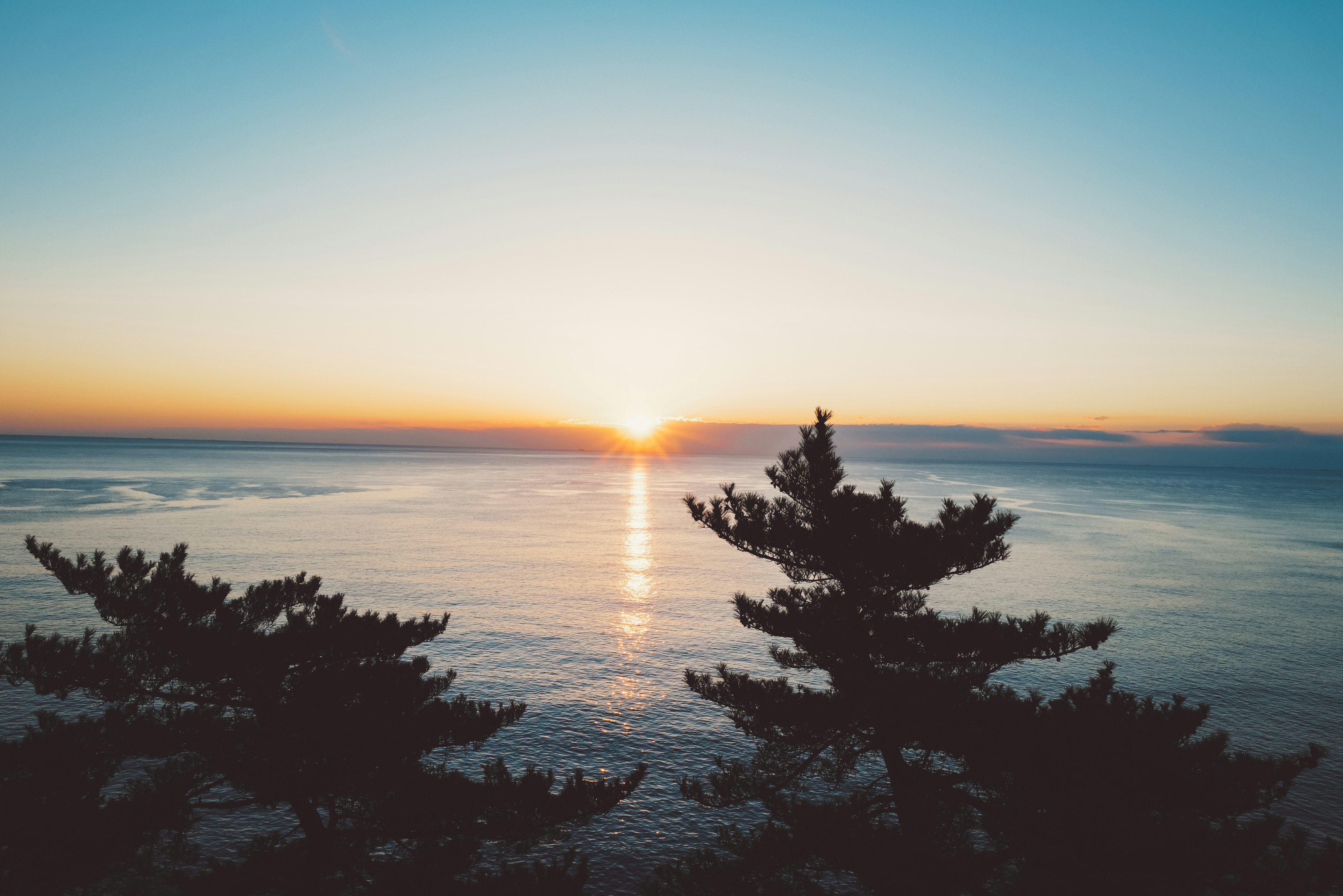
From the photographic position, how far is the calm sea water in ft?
78.8

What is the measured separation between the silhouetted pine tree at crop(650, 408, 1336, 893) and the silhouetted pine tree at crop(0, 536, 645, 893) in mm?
4046

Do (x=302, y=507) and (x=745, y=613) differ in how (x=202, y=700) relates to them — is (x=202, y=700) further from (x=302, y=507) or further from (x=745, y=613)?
(x=302, y=507)

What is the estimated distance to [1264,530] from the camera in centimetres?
9056

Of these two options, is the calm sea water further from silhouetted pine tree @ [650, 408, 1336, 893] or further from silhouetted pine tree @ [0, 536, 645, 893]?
silhouetted pine tree @ [0, 536, 645, 893]

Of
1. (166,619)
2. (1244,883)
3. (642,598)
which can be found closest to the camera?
(1244,883)

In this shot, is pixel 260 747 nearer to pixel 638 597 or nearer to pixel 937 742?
pixel 937 742

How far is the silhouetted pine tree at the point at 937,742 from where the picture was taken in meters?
10.2

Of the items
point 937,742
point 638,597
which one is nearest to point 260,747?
point 937,742

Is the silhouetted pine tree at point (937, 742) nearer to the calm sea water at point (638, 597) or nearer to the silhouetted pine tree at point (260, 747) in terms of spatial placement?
the silhouetted pine tree at point (260, 747)

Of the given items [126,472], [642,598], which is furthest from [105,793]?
[126,472]

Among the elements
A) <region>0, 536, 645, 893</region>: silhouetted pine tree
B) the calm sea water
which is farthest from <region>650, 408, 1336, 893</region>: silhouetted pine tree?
the calm sea water

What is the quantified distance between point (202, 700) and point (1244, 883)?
1778 cm

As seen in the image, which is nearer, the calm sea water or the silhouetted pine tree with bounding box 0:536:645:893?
the silhouetted pine tree with bounding box 0:536:645:893

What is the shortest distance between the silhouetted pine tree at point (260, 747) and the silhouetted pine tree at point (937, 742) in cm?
405
